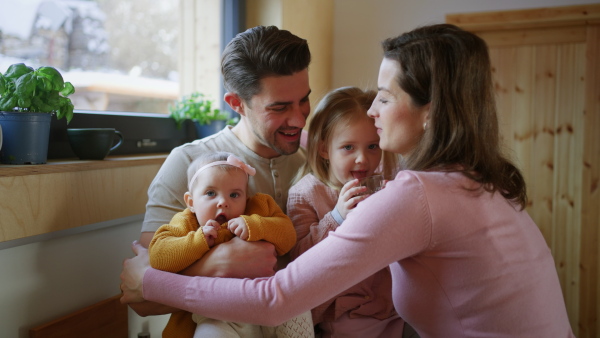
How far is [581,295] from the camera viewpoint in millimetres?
3674

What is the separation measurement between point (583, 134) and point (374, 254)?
2.95 meters

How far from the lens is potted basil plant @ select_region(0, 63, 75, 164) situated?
151cm

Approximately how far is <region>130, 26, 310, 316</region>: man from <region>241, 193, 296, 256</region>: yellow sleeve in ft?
0.84

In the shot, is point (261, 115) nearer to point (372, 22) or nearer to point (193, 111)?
point (193, 111)

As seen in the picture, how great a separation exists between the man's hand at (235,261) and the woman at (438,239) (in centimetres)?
9

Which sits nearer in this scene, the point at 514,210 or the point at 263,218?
the point at 514,210

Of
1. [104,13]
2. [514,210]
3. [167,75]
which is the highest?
[104,13]

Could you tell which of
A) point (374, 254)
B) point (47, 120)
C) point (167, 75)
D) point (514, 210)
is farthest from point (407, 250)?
point (167, 75)

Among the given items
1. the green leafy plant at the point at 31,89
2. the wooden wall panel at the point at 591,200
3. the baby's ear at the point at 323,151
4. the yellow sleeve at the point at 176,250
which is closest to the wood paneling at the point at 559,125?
the wooden wall panel at the point at 591,200

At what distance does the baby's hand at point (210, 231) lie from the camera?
1464mm

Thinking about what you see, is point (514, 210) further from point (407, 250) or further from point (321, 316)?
point (321, 316)

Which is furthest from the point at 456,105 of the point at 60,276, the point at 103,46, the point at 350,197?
the point at 103,46

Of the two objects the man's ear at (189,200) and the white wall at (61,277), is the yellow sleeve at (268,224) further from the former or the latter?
the white wall at (61,277)

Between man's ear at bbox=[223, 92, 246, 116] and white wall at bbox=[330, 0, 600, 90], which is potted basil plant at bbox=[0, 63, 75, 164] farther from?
white wall at bbox=[330, 0, 600, 90]
